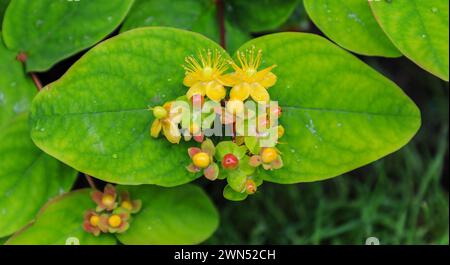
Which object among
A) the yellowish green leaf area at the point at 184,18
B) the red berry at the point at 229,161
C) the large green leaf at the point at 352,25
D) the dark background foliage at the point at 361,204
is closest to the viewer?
the red berry at the point at 229,161

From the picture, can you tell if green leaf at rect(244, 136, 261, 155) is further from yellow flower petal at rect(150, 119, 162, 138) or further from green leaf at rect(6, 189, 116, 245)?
green leaf at rect(6, 189, 116, 245)

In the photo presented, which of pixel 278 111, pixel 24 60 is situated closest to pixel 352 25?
pixel 278 111

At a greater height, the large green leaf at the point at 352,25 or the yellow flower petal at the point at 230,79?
the large green leaf at the point at 352,25

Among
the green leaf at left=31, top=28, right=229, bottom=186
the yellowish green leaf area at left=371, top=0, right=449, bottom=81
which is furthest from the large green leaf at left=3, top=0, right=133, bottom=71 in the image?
the yellowish green leaf area at left=371, top=0, right=449, bottom=81

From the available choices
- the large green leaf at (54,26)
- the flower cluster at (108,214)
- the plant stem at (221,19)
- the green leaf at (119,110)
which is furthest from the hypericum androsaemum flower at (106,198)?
the plant stem at (221,19)

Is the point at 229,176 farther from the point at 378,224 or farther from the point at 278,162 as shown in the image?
the point at 378,224

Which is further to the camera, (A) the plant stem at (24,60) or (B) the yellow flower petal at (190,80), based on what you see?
(A) the plant stem at (24,60)

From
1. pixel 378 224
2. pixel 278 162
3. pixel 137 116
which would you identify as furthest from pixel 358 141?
pixel 378 224

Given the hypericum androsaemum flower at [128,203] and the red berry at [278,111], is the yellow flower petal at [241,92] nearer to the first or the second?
the red berry at [278,111]
